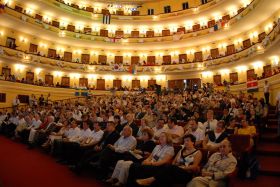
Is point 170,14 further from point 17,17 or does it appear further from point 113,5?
point 17,17

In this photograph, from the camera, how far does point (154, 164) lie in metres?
3.98

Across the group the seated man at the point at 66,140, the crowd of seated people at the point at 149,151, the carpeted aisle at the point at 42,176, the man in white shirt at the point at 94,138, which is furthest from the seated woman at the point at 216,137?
the seated man at the point at 66,140

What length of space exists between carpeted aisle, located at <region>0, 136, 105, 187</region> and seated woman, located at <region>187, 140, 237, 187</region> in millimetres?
1958

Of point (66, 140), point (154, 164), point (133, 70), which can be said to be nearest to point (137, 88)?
point (133, 70)

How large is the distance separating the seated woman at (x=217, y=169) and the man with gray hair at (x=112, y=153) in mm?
1718

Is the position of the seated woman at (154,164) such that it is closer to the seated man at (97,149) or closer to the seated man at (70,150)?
the seated man at (97,149)

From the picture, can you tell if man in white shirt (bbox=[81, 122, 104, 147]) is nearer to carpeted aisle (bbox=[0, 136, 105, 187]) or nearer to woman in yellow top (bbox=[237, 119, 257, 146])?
carpeted aisle (bbox=[0, 136, 105, 187])

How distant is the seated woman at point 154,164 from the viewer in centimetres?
373

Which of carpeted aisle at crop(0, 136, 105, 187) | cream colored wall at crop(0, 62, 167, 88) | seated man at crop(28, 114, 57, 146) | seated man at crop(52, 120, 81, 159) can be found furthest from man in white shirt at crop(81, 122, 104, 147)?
cream colored wall at crop(0, 62, 167, 88)

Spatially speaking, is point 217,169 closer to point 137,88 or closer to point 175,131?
point 175,131

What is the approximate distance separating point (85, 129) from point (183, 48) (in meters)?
21.8

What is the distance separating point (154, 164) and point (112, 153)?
3.63 feet

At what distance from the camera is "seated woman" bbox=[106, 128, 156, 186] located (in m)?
3.96

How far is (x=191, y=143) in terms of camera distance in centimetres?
389
